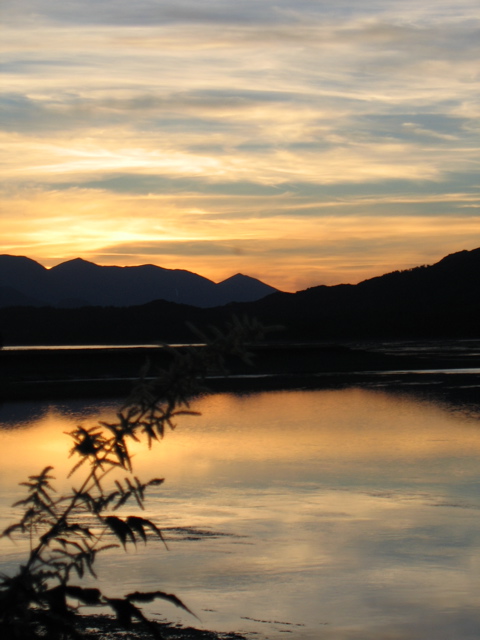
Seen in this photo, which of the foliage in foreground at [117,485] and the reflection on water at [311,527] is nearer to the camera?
the foliage in foreground at [117,485]

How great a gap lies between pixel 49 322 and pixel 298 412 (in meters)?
129

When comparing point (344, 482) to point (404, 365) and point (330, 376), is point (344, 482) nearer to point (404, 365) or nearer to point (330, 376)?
point (330, 376)

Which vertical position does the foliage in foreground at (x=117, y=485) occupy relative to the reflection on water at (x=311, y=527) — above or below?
above

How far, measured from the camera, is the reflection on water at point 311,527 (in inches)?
300

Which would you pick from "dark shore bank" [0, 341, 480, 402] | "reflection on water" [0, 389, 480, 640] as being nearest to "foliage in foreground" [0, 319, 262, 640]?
"reflection on water" [0, 389, 480, 640]

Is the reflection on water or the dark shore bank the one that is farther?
the dark shore bank

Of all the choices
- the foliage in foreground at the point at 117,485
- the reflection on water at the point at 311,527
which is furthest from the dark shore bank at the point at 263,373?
the foliage in foreground at the point at 117,485

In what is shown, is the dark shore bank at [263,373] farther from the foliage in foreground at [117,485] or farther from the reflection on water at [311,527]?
the foliage in foreground at [117,485]

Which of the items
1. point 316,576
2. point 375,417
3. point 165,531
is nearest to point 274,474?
point 165,531

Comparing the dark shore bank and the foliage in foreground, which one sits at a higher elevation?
the foliage in foreground

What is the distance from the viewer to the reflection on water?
25.0 feet

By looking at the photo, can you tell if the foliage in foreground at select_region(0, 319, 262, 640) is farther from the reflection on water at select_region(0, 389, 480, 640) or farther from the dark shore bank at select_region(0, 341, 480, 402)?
the dark shore bank at select_region(0, 341, 480, 402)

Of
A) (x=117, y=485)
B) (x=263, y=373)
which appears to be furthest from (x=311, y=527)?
(x=263, y=373)

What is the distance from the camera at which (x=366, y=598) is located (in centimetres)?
796
